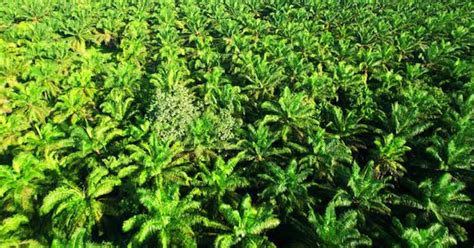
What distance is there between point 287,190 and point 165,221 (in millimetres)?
6943

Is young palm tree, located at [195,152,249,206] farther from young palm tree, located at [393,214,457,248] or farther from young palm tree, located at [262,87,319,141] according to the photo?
young palm tree, located at [393,214,457,248]

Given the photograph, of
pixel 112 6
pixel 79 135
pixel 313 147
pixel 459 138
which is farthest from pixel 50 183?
pixel 112 6

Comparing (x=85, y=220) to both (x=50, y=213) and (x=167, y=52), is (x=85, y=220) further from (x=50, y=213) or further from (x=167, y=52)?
(x=167, y=52)

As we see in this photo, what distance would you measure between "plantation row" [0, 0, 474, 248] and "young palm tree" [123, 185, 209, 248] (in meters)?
0.07

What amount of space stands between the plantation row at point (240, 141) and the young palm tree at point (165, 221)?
0.22 feet

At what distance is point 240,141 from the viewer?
79.2 ft

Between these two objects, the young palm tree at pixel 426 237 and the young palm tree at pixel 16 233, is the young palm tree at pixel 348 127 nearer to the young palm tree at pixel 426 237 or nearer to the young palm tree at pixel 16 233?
the young palm tree at pixel 426 237

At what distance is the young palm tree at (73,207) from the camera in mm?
18234

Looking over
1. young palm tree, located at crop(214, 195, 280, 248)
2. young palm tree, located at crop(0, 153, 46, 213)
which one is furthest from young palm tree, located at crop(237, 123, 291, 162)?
young palm tree, located at crop(0, 153, 46, 213)

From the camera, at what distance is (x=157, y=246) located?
17.3 m

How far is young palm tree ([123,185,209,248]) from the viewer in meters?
16.9

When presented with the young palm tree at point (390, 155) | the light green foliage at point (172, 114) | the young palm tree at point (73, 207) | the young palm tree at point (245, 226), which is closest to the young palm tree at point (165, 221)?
the young palm tree at point (245, 226)

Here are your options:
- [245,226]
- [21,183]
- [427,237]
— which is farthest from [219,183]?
[21,183]

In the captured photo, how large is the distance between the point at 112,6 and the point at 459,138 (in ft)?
159
